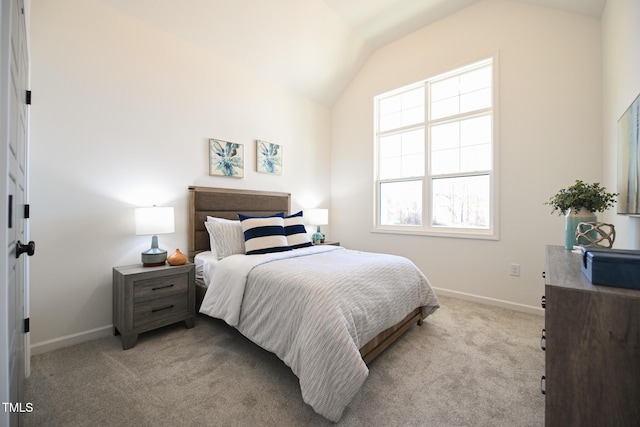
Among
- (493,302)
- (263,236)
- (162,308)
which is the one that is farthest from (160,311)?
(493,302)

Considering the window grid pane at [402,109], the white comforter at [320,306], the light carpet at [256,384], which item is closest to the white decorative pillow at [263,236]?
the white comforter at [320,306]

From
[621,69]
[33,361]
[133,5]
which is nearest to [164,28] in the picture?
[133,5]

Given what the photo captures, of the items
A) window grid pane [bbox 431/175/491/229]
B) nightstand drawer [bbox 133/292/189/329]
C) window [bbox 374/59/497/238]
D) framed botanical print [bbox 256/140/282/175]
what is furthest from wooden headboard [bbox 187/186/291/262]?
window grid pane [bbox 431/175/491/229]

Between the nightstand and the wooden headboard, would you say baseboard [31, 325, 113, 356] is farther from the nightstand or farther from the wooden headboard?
the wooden headboard

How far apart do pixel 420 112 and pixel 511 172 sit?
145 cm

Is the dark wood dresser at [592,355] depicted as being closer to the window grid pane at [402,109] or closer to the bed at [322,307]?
the bed at [322,307]

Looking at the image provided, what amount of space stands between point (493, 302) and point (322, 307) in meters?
2.54

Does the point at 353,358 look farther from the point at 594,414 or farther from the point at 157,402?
the point at 157,402

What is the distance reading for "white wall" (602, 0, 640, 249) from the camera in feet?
5.17

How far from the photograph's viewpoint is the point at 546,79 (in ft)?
8.82

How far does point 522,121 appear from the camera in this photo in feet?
9.32

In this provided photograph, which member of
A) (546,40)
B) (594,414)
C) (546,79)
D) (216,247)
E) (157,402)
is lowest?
(157,402)

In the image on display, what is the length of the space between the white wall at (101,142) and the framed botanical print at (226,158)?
3.5 inches

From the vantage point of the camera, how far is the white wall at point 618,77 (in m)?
1.58
